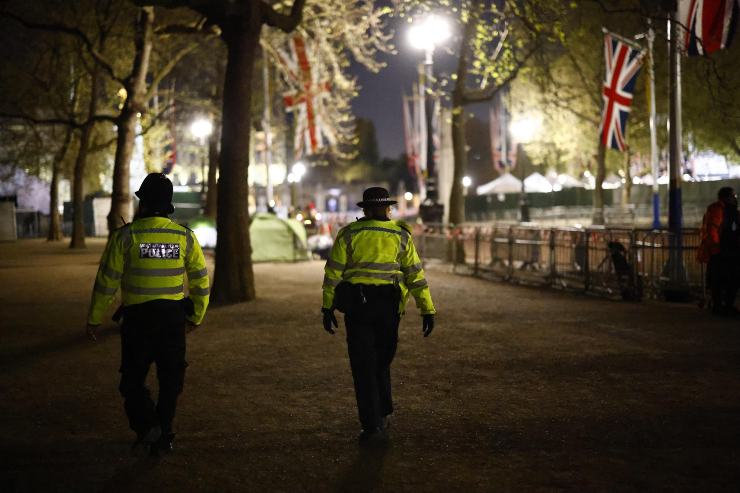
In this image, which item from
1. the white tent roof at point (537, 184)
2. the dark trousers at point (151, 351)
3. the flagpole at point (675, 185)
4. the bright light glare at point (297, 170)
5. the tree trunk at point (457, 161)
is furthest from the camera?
the white tent roof at point (537, 184)

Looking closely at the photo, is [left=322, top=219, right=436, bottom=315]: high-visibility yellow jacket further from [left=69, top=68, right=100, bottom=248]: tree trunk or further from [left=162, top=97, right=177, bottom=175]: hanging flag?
[left=162, top=97, right=177, bottom=175]: hanging flag

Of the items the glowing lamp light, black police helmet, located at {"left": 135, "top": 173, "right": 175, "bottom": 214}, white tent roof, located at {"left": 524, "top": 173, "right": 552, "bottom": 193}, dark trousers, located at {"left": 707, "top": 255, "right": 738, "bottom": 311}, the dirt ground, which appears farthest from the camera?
white tent roof, located at {"left": 524, "top": 173, "right": 552, "bottom": 193}

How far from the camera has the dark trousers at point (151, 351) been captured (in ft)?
18.3

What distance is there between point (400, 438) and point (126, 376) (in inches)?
77.3

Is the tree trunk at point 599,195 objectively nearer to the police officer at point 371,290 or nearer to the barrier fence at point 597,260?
the barrier fence at point 597,260

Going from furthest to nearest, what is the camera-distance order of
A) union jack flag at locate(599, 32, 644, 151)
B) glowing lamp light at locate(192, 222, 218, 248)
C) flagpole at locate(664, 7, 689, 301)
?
glowing lamp light at locate(192, 222, 218, 248)
union jack flag at locate(599, 32, 644, 151)
flagpole at locate(664, 7, 689, 301)

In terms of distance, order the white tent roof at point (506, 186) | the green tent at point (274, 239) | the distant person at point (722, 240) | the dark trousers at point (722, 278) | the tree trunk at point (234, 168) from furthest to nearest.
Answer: the white tent roof at point (506, 186), the green tent at point (274, 239), the tree trunk at point (234, 168), the dark trousers at point (722, 278), the distant person at point (722, 240)

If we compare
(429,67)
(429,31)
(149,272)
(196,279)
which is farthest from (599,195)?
(149,272)

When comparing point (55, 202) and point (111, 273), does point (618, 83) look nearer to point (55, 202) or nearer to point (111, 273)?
point (111, 273)

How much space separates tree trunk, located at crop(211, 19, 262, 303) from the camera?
15453 millimetres

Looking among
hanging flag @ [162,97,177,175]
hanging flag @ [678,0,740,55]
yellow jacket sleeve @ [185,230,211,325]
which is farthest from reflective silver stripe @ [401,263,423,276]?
hanging flag @ [162,97,177,175]

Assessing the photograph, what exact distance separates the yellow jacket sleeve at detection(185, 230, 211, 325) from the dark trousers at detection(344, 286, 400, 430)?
99 cm

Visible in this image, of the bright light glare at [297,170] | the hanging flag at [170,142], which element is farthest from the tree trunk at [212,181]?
the bright light glare at [297,170]

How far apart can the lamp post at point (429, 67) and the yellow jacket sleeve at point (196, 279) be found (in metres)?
18.4
